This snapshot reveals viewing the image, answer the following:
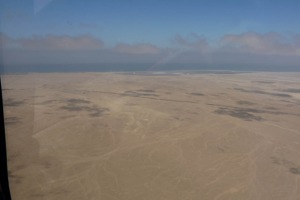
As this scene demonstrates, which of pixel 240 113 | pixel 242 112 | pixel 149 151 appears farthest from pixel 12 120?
pixel 242 112

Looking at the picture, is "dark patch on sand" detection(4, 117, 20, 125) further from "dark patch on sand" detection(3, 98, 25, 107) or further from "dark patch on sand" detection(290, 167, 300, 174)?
"dark patch on sand" detection(290, 167, 300, 174)

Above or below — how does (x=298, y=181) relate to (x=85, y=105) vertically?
below

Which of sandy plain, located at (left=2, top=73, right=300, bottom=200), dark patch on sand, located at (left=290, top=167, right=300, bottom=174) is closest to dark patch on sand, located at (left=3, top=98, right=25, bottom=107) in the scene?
sandy plain, located at (left=2, top=73, right=300, bottom=200)

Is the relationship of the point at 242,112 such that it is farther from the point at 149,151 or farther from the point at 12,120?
the point at 12,120

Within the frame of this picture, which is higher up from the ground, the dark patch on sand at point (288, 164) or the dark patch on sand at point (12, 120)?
the dark patch on sand at point (12, 120)

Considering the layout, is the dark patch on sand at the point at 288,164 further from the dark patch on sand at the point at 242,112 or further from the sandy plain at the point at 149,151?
the dark patch on sand at the point at 242,112

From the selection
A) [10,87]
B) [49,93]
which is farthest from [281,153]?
[10,87]

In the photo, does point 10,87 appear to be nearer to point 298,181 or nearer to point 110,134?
point 110,134

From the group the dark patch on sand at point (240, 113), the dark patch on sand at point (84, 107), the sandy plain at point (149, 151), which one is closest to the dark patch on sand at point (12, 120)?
the sandy plain at point (149, 151)
